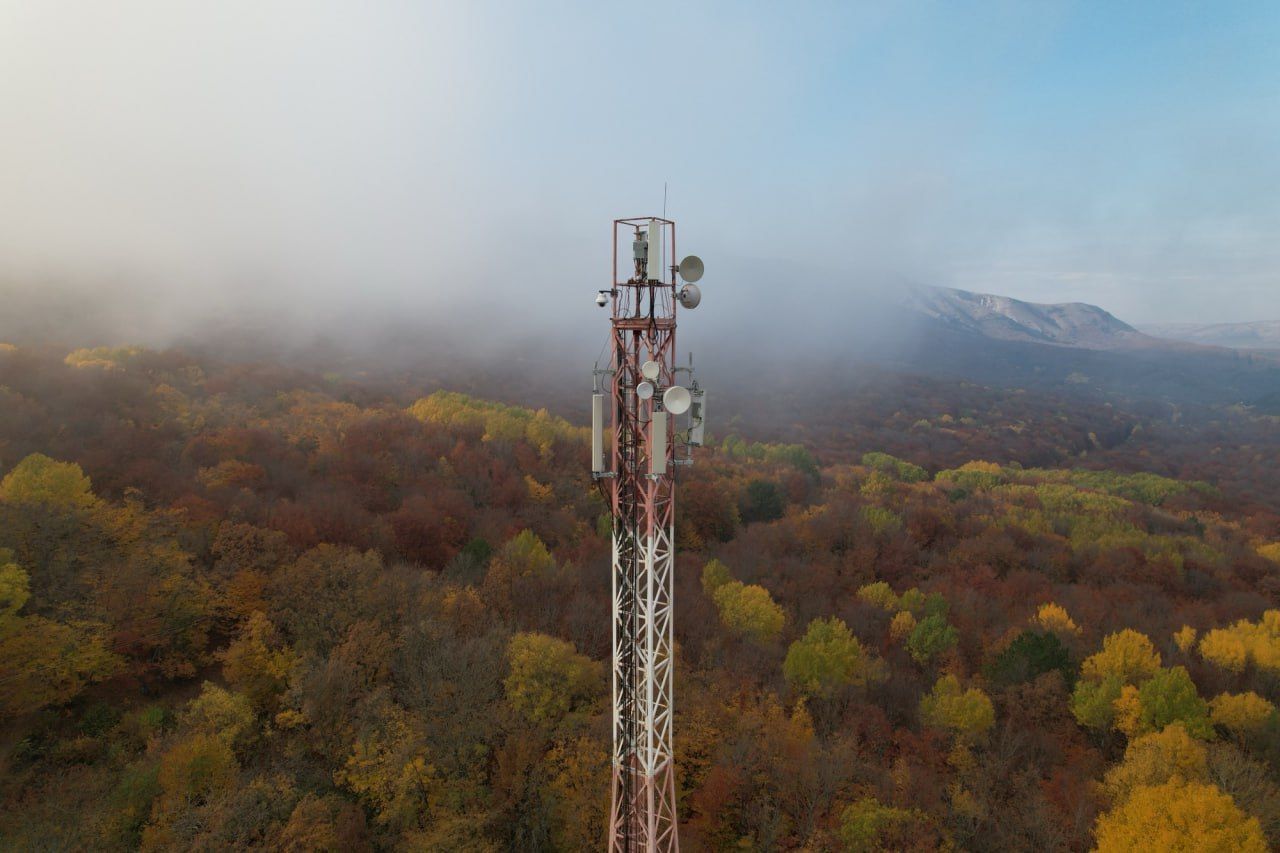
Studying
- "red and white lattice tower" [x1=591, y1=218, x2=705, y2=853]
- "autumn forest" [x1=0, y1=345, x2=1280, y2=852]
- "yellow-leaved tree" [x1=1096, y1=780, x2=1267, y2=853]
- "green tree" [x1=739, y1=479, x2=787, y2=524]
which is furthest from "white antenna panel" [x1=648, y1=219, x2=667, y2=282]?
"green tree" [x1=739, y1=479, x2=787, y2=524]

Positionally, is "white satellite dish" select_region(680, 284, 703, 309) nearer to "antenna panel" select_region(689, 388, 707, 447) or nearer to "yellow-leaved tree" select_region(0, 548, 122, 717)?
"antenna panel" select_region(689, 388, 707, 447)

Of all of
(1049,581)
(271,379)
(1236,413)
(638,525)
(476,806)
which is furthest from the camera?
(1236,413)

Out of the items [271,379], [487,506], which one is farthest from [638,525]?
[271,379]

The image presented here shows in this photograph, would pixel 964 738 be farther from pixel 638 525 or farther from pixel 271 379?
pixel 271 379

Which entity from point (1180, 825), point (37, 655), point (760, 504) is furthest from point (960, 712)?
point (37, 655)

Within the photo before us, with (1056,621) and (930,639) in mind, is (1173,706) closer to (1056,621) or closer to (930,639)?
(1056,621)

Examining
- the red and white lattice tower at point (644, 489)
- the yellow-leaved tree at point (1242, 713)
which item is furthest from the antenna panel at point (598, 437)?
the yellow-leaved tree at point (1242, 713)
